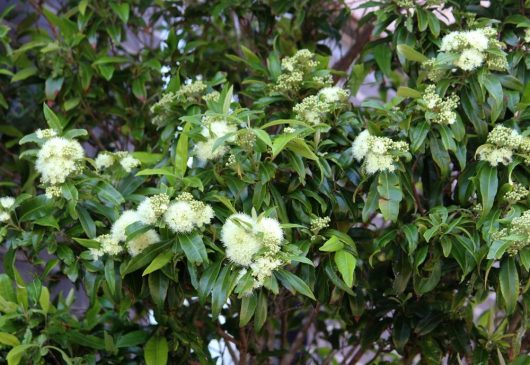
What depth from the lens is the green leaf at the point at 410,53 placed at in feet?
7.18

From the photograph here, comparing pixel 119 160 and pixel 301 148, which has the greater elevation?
pixel 301 148

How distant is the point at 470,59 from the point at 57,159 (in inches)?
45.7

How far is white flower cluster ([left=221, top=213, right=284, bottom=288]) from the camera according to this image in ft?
5.53

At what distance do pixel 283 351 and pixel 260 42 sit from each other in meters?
1.31

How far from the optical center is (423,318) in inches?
91.8

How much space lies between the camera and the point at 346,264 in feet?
6.18

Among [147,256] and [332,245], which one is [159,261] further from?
[332,245]

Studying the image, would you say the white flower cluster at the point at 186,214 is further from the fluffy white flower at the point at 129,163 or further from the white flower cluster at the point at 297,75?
the white flower cluster at the point at 297,75

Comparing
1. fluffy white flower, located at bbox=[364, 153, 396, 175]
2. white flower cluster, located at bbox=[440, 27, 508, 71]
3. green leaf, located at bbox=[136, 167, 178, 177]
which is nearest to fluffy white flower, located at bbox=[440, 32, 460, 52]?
white flower cluster, located at bbox=[440, 27, 508, 71]

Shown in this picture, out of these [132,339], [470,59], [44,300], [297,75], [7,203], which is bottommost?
[132,339]

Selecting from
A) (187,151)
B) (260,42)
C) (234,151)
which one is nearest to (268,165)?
(234,151)

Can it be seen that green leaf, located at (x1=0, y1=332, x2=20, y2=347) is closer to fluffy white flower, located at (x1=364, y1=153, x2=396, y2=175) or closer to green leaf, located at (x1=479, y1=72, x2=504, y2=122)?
fluffy white flower, located at (x1=364, y1=153, x2=396, y2=175)

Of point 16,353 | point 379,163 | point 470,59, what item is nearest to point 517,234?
point 379,163

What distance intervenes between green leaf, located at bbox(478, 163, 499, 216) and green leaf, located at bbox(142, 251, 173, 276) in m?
0.84
